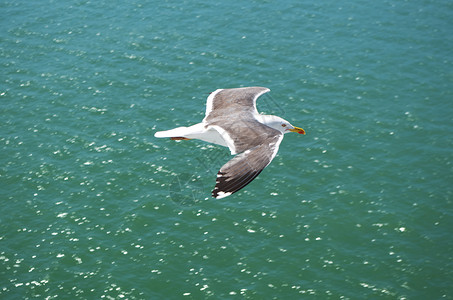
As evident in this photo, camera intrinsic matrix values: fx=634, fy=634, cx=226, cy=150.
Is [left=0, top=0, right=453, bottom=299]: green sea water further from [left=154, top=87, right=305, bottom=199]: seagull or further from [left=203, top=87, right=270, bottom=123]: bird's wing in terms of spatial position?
[left=154, top=87, right=305, bottom=199]: seagull

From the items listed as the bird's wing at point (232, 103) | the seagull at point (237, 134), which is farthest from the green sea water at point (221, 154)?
the seagull at point (237, 134)

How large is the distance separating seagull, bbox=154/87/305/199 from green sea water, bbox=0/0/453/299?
561 inches

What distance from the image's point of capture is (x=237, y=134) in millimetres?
31656

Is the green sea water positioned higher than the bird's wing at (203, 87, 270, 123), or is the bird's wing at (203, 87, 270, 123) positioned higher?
the bird's wing at (203, 87, 270, 123)

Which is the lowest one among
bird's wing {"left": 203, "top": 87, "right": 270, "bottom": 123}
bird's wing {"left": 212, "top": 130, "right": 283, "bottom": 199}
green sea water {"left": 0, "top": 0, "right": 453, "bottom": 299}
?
green sea water {"left": 0, "top": 0, "right": 453, "bottom": 299}

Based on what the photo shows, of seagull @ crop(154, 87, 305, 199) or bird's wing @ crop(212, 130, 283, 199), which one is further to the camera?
seagull @ crop(154, 87, 305, 199)

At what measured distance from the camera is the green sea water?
47125 mm

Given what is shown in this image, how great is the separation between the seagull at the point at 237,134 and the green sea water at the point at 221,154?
14.2 metres

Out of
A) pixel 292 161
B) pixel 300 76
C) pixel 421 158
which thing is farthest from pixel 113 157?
pixel 421 158

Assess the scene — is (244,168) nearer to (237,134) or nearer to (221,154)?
(237,134)

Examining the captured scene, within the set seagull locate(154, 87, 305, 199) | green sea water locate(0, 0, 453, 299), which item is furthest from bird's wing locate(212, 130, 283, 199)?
green sea water locate(0, 0, 453, 299)

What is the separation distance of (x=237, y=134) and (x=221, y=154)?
25797 mm

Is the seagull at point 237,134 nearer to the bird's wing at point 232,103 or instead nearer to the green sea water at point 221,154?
the bird's wing at point 232,103

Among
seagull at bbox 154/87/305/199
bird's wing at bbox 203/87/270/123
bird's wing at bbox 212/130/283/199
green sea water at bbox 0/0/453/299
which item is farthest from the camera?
green sea water at bbox 0/0/453/299
